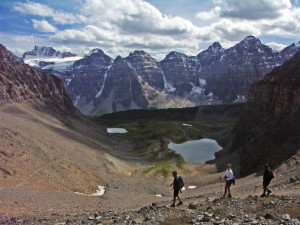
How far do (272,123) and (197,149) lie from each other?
135 feet

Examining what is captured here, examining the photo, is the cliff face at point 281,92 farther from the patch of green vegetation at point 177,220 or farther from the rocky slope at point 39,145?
the patch of green vegetation at point 177,220

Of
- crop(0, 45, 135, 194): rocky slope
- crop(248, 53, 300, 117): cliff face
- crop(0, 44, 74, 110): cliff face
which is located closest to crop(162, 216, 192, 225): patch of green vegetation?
crop(0, 45, 135, 194): rocky slope

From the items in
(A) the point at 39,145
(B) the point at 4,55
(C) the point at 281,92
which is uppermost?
(B) the point at 4,55

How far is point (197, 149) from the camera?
132 m

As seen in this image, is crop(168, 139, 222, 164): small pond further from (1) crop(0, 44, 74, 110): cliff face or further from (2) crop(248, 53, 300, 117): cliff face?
(1) crop(0, 44, 74, 110): cliff face

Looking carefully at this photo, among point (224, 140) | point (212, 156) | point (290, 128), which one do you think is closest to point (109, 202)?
point (290, 128)

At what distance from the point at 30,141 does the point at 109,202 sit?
89.2ft

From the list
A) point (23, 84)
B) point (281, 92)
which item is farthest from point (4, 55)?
point (281, 92)

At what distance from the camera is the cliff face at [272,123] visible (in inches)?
3078

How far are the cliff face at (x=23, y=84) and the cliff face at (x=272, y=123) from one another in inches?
2908

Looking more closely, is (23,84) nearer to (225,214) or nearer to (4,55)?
(4,55)

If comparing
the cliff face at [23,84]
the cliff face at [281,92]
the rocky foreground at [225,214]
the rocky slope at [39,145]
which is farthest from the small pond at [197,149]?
the rocky foreground at [225,214]

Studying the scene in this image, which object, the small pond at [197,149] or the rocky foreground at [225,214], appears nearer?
the rocky foreground at [225,214]

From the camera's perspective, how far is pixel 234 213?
2719 cm
